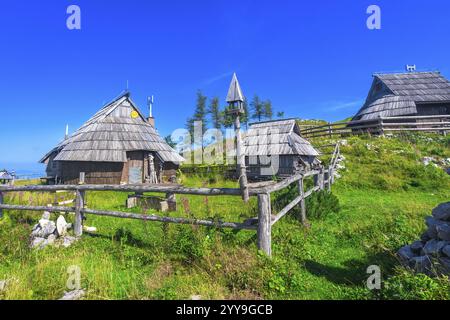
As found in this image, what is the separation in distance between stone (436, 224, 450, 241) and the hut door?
1697cm

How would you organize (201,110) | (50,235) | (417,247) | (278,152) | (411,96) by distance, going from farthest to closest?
(201,110)
(411,96)
(278,152)
(50,235)
(417,247)

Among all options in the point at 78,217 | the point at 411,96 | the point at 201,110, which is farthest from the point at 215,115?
the point at 78,217

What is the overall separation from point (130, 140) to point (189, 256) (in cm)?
1517

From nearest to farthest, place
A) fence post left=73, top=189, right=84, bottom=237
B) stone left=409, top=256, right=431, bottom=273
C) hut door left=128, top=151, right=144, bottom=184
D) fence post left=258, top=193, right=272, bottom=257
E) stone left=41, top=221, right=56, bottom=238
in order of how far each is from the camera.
Result: stone left=409, top=256, right=431, bottom=273 < fence post left=258, top=193, right=272, bottom=257 < stone left=41, top=221, right=56, bottom=238 < fence post left=73, top=189, right=84, bottom=237 < hut door left=128, top=151, right=144, bottom=184

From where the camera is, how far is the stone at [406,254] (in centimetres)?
452

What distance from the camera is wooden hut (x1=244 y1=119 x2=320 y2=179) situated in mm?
17266

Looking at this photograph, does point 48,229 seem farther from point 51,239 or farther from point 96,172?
point 96,172

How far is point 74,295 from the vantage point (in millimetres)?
3635

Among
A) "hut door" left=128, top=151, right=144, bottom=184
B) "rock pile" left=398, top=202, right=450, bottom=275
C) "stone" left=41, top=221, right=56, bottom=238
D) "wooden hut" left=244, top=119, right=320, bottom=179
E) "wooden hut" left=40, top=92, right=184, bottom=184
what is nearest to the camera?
"rock pile" left=398, top=202, right=450, bottom=275

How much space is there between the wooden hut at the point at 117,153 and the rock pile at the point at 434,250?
52.6 ft

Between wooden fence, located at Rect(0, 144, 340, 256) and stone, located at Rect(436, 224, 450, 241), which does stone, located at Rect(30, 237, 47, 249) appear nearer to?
wooden fence, located at Rect(0, 144, 340, 256)

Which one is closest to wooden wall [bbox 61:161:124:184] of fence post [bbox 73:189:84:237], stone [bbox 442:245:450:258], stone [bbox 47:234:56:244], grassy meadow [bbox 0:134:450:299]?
grassy meadow [bbox 0:134:450:299]

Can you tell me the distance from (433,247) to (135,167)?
56.7ft
